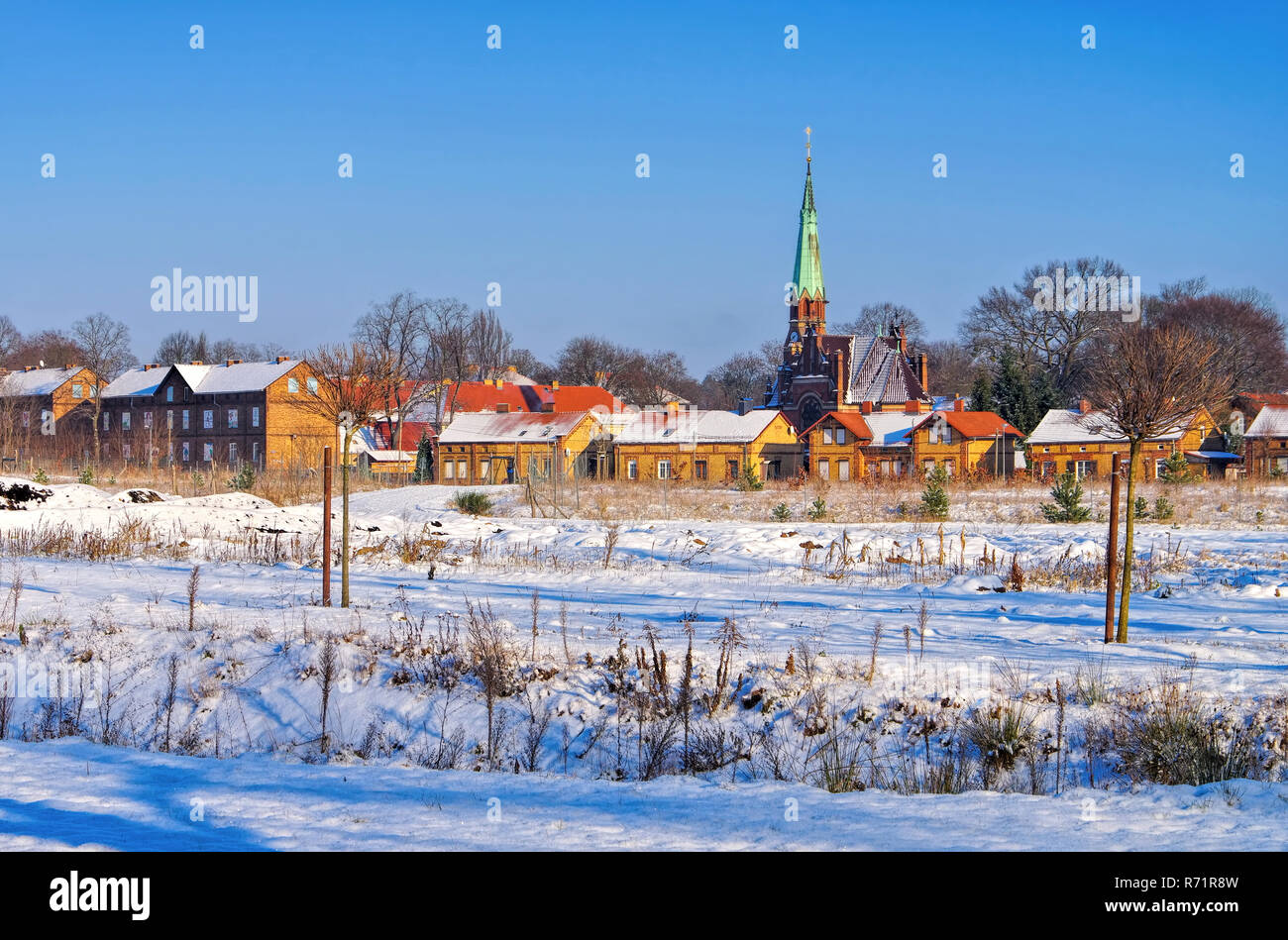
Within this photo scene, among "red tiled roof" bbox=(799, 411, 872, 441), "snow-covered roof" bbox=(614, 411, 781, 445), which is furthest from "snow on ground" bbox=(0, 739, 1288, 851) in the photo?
"red tiled roof" bbox=(799, 411, 872, 441)

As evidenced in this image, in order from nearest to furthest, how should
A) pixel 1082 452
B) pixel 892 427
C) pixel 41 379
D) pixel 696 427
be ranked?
pixel 1082 452 → pixel 696 427 → pixel 892 427 → pixel 41 379

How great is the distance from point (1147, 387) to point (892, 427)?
57680mm

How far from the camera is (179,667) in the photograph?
11453 mm

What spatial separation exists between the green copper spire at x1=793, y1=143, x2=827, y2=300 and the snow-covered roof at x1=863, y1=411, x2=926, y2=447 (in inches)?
989

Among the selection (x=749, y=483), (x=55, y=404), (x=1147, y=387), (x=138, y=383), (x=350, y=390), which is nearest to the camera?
(x=1147, y=387)

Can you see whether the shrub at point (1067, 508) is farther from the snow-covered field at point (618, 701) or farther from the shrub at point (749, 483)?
the shrub at point (749, 483)

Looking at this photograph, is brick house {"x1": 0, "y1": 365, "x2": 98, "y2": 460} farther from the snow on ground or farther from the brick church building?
the snow on ground

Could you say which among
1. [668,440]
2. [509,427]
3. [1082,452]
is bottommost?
[1082,452]

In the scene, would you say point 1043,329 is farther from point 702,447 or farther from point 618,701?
point 618,701

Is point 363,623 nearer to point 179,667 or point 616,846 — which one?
point 179,667

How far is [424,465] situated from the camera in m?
66.9

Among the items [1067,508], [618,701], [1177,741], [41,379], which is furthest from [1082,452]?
[41,379]
